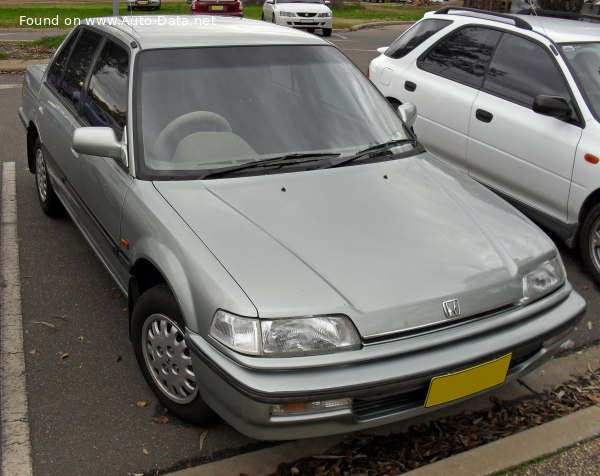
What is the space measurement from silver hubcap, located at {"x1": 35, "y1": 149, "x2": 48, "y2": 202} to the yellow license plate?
3682mm

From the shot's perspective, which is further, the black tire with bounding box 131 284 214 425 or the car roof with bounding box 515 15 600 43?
the car roof with bounding box 515 15 600 43

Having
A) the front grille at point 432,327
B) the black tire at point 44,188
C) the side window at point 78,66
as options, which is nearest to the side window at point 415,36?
the side window at point 78,66

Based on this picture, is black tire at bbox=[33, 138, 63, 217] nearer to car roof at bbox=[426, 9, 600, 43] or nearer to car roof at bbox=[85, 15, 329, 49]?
car roof at bbox=[85, 15, 329, 49]

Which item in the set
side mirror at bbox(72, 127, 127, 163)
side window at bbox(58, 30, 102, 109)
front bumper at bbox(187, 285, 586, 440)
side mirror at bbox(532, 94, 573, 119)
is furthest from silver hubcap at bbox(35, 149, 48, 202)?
side mirror at bbox(532, 94, 573, 119)

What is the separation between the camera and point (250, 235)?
9.70 ft

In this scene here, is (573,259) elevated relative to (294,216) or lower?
lower

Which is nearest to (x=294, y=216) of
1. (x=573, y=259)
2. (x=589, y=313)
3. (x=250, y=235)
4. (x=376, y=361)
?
(x=250, y=235)

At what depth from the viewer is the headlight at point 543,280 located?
2979mm

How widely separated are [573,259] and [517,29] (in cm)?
184

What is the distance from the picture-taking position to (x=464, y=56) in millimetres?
5805

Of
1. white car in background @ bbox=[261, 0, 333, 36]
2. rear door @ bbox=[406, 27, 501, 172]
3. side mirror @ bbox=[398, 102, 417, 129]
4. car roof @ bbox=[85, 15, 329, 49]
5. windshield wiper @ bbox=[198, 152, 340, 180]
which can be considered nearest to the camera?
windshield wiper @ bbox=[198, 152, 340, 180]

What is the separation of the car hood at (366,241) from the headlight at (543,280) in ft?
0.15

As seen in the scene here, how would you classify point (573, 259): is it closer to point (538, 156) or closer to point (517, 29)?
point (538, 156)

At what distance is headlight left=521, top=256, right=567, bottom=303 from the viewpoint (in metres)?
2.98
